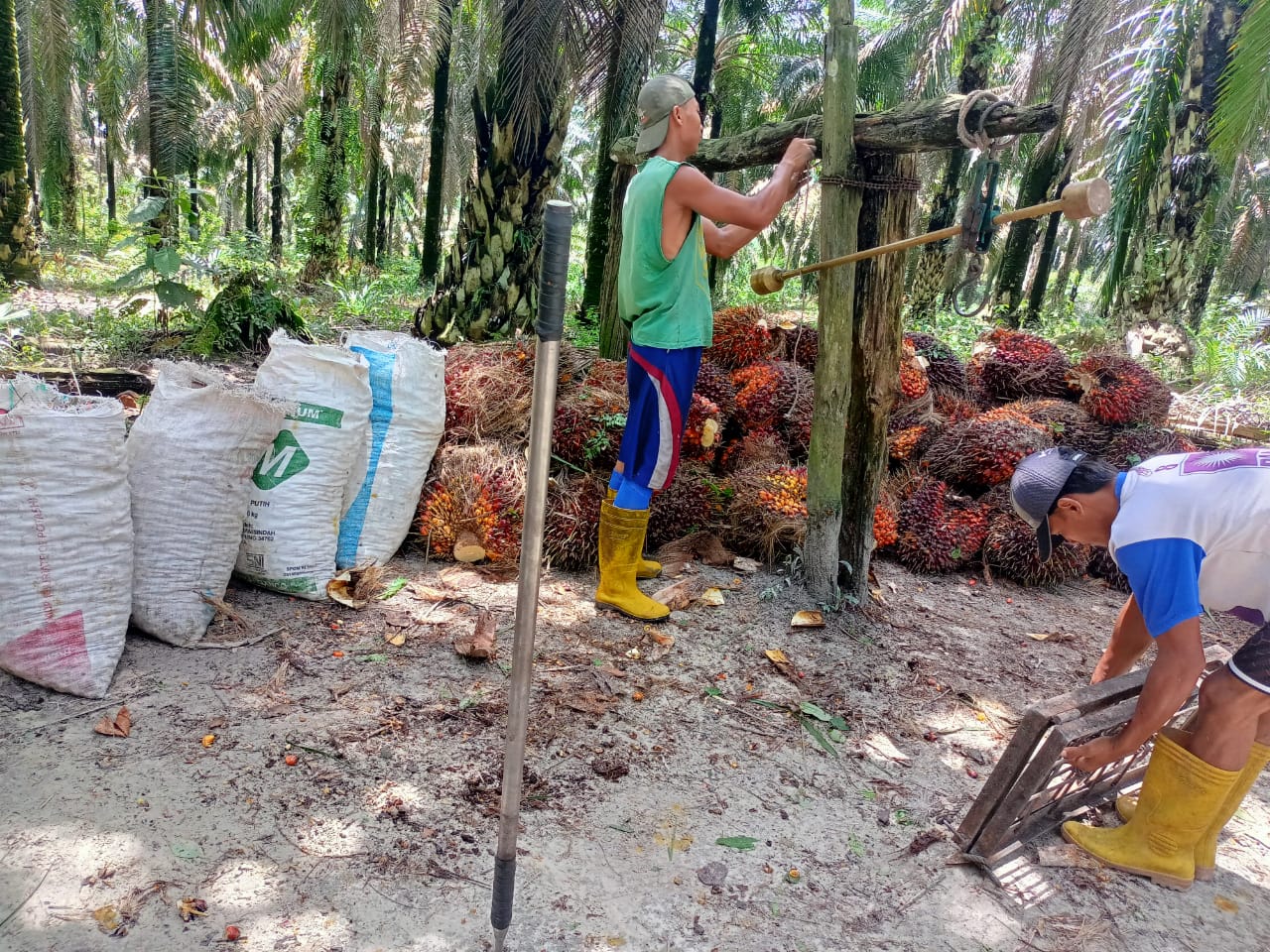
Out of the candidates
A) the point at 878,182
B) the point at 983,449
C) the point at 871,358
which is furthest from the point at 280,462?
the point at 983,449

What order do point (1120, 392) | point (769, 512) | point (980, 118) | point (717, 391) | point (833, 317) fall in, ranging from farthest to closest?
point (1120, 392), point (717, 391), point (769, 512), point (833, 317), point (980, 118)

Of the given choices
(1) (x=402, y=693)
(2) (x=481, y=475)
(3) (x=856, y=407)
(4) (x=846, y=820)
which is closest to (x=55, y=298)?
(2) (x=481, y=475)

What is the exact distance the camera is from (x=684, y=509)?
13.3 feet

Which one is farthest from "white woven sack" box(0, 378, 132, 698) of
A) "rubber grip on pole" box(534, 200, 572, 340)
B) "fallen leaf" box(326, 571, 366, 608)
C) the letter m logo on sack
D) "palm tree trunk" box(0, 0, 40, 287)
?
"palm tree trunk" box(0, 0, 40, 287)

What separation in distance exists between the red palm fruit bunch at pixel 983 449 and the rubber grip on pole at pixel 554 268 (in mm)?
3721

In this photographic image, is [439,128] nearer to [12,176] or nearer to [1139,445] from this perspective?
[12,176]

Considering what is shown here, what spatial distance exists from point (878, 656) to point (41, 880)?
2.78m

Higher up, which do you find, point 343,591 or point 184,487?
point 184,487

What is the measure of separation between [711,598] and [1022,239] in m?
10.9

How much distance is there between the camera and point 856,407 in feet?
11.2

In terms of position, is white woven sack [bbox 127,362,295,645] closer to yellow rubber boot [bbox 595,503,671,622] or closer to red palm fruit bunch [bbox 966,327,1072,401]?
yellow rubber boot [bbox 595,503,671,622]

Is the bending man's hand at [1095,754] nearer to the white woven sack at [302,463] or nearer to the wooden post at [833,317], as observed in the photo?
the wooden post at [833,317]

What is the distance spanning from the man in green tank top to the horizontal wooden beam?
0.89 feet

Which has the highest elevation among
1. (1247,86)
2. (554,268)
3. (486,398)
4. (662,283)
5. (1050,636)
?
(1247,86)
